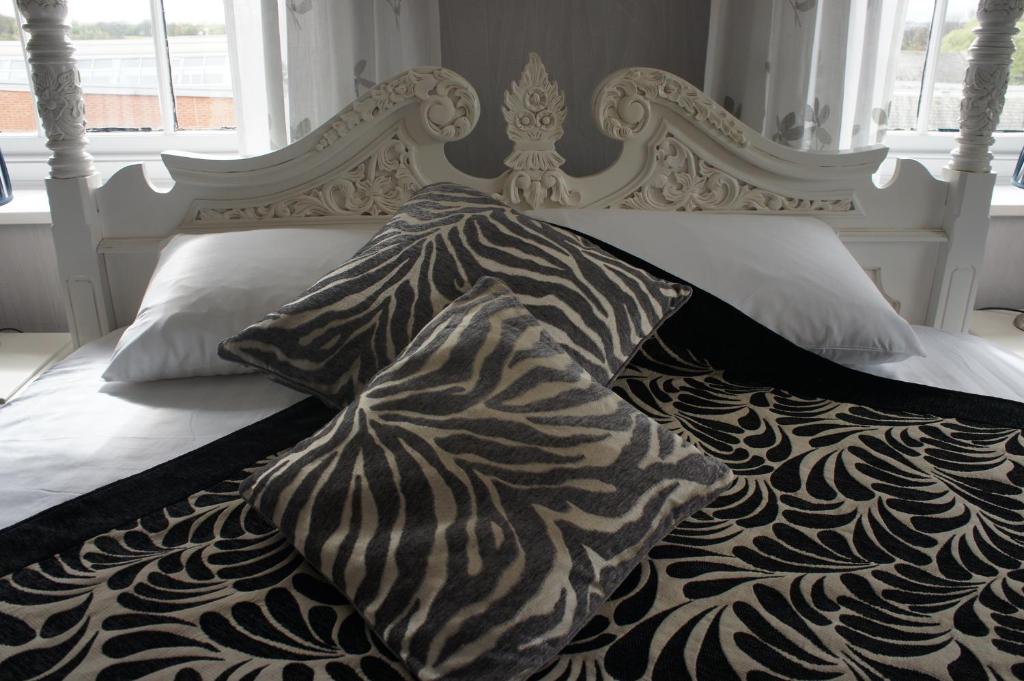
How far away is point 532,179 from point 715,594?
108 cm

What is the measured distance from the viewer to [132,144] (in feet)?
7.29

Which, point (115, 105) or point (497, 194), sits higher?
point (115, 105)

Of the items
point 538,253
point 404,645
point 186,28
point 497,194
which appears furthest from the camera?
point 186,28

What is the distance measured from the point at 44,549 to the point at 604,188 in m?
1.25

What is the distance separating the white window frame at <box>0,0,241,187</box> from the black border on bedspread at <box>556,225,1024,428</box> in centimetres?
135

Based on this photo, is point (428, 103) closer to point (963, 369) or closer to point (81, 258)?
point (81, 258)

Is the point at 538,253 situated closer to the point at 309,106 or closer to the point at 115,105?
the point at 309,106

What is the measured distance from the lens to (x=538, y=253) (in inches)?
51.9

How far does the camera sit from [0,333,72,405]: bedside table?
1752mm

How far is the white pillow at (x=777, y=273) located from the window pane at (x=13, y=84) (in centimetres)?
157

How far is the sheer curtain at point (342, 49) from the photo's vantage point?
178 centimetres

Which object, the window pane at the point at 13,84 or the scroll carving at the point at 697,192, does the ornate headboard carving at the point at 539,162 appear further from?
the window pane at the point at 13,84

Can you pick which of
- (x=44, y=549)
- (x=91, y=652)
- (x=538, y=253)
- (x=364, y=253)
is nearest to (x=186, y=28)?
(x=364, y=253)

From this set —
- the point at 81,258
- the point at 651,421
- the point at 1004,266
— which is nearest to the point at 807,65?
the point at 1004,266
